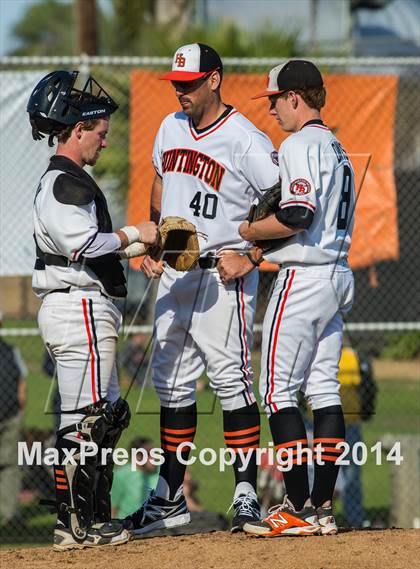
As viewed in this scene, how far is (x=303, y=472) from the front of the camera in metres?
5.16

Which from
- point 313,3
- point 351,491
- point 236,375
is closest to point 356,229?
point 351,491

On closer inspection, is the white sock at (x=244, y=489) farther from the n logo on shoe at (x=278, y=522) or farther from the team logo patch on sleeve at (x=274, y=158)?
the team logo patch on sleeve at (x=274, y=158)

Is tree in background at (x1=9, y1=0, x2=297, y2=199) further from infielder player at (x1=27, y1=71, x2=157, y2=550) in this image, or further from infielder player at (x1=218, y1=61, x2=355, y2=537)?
infielder player at (x1=218, y1=61, x2=355, y2=537)

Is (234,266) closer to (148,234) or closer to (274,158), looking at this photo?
(148,234)

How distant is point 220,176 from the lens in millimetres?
5410

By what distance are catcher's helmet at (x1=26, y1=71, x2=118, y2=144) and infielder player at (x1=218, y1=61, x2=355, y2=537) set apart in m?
0.87

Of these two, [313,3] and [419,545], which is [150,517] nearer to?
[419,545]

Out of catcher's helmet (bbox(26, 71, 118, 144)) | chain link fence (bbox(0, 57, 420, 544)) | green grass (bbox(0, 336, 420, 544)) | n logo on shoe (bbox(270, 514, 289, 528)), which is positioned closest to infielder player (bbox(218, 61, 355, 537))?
n logo on shoe (bbox(270, 514, 289, 528))

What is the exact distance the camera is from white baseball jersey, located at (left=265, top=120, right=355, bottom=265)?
16.3 feet

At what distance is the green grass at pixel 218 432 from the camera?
30.5ft

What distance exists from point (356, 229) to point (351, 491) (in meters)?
2.16

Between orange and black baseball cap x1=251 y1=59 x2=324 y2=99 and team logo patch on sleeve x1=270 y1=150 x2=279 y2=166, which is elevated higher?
orange and black baseball cap x1=251 y1=59 x2=324 y2=99

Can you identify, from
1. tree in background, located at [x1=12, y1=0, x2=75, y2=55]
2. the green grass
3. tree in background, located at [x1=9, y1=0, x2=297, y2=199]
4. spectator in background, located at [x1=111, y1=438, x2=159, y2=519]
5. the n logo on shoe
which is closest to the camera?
the n logo on shoe

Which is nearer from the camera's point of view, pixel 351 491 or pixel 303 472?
pixel 303 472
